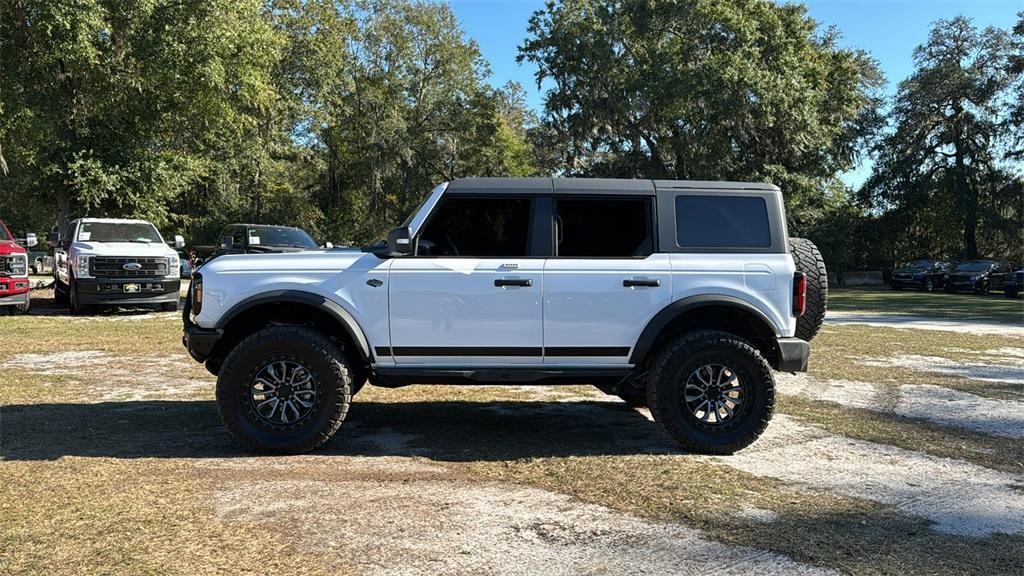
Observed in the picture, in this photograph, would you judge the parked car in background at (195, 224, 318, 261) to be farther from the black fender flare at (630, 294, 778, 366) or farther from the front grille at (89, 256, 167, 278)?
the black fender flare at (630, 294, 778, 366)

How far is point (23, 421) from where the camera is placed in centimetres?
616

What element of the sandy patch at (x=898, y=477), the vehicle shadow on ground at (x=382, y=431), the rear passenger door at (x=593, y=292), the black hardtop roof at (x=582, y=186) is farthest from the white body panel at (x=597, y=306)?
the sandy patch at (x=898, y=477)

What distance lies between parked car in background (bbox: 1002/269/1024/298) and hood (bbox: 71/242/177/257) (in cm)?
2947

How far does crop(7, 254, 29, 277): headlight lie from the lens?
44.2 ft

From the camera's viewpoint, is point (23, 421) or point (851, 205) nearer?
point (23, 421)

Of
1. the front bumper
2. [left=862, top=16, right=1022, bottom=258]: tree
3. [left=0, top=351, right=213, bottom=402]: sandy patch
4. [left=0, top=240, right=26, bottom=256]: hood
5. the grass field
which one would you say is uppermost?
[left=862, top=16, right=1022, bottom=258]: tree

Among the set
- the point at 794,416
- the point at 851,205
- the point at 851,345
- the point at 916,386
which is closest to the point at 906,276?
the point at 851,205

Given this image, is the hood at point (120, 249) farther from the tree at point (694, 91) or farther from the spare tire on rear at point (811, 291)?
the tree at point (694, 91)

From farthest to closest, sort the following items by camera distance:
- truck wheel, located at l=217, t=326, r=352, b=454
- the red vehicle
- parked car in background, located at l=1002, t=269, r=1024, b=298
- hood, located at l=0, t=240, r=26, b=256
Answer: parked car in background, located at l=1002, t=269, r=1024, b=298
the red vehicle
hood, located at l=0, t=240, r=26, b=256
truck wheel, located at l=217, t=326, r=352, b=454

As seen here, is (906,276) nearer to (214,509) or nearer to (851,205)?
(851,205)

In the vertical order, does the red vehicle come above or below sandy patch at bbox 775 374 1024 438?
above

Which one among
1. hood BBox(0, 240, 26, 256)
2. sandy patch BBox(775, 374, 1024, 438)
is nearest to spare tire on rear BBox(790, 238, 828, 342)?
sandy patch BBox(775, 374, 1024, 438)

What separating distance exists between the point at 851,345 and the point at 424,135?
35.4m

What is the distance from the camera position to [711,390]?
550 cm
